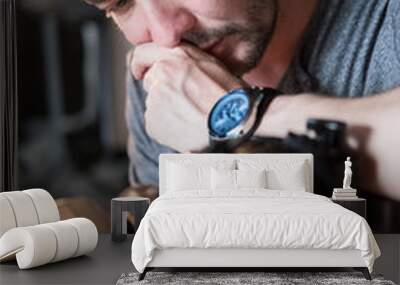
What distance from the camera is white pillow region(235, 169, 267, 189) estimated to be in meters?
5.91

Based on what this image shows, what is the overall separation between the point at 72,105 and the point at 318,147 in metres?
2.35

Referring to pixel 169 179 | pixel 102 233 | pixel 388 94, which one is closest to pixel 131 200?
pixel 169 179

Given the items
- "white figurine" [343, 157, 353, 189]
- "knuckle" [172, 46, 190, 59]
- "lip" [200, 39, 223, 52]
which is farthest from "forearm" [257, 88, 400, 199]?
"knuckle" [172, 46, 190, 59]

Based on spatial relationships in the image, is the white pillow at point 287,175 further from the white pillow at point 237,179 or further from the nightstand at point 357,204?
the nightstand at point 357,204

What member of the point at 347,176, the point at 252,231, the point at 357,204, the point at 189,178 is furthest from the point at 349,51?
the point at 252,231

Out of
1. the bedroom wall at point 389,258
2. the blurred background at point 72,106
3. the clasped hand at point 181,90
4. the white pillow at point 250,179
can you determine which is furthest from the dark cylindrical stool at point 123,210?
the bedroom wall at point 389,258

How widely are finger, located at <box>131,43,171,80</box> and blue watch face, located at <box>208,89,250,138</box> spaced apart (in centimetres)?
70

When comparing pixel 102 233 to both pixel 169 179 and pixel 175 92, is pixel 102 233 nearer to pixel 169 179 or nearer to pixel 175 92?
pixel 169 179

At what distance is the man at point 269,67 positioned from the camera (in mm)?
6102

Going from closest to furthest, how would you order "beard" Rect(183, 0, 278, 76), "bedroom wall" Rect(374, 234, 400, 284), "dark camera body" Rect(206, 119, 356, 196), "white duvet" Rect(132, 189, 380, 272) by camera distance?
"white duvet" Rect(132, 189, 380, 272) → "bedroom wall" Rect(374, 234, 400, 284) → "dark camera body" Rect(206, 119, 356, 196) → "beard" Rect(183, 0, 278, 76)

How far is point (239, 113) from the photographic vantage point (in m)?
6.39

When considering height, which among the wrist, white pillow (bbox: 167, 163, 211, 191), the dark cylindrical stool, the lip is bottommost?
the dark cylindrical stool

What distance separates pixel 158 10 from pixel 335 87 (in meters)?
1.75

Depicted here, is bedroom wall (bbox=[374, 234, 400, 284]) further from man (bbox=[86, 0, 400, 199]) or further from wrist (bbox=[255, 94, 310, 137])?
wrist (bbox=[255, 94, 310, 137])
